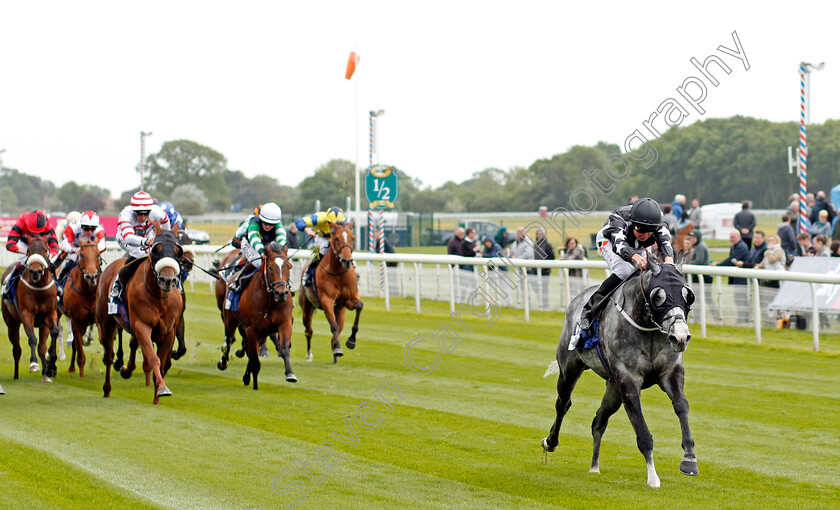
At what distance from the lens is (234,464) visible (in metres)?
6.77

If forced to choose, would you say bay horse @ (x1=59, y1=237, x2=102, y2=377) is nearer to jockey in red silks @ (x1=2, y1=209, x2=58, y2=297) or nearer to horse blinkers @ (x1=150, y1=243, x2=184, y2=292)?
jockey in red silks @ (x1=2, y1=209, x2=58, y2=297)

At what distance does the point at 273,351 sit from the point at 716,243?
82.5 ft

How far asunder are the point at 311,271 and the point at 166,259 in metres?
4.12

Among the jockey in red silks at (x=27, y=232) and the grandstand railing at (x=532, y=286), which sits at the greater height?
the jockey in red silks at (x=27, y=232)

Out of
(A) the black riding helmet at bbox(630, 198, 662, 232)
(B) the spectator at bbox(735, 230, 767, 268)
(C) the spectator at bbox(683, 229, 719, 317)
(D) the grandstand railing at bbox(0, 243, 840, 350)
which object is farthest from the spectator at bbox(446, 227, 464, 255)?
(A) the black riding helmet at bbox(630, 198, 662, 232)

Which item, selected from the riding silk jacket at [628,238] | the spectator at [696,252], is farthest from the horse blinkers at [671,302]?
the spectator at [696,252]

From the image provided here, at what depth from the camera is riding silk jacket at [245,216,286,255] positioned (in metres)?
10.6

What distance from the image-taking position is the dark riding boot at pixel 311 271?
1311 centimetres

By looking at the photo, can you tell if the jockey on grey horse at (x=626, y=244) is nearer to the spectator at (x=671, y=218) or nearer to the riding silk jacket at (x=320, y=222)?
the riding silk jacket at (x=320, y=222)

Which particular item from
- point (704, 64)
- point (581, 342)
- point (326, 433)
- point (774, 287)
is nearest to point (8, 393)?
point (326, 433)

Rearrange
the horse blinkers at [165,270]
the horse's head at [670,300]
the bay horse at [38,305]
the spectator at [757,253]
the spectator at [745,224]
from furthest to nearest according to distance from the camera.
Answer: the spectator at [745,224] → the spectator at [757,253] → the bay horse at [38,305] → the horse blinkers at [165,270] → the horse's head at [670,300]

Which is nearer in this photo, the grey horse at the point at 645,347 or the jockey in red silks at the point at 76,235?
the grey horse at the point at 645,347

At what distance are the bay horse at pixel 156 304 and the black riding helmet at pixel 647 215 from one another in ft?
15.5

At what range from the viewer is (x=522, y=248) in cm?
1823
